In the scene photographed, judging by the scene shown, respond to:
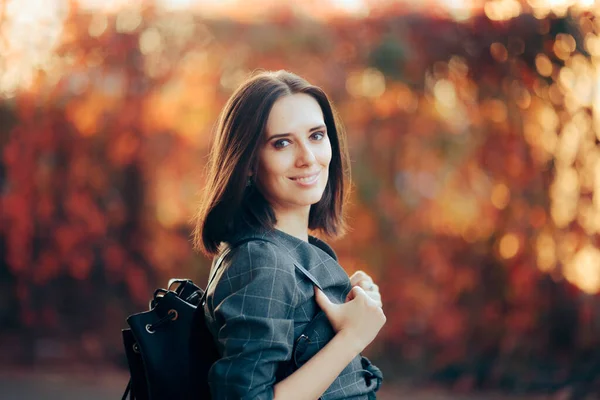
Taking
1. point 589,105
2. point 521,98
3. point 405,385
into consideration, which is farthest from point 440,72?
point 405,385

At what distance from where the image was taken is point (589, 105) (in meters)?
4.68

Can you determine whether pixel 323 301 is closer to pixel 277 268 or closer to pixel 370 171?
pixel 277 268

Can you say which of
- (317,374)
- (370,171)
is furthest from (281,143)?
(370,171)

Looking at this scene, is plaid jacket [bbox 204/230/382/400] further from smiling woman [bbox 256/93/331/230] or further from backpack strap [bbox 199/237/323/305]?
smiling woman [bbox 256/93/331/230]

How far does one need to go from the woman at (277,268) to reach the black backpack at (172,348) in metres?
0.06

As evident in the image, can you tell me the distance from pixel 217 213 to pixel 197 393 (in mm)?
427

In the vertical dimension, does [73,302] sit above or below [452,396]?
above

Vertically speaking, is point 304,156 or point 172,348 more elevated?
point 304,156

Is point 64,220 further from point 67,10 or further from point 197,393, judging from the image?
point 197,393

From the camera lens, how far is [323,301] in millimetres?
1770

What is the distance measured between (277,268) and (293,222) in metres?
0.30

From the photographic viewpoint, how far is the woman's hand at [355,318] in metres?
1.75

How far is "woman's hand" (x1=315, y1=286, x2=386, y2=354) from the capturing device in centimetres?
175

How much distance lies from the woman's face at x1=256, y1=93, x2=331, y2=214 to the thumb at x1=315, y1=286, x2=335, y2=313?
0.25 meters
